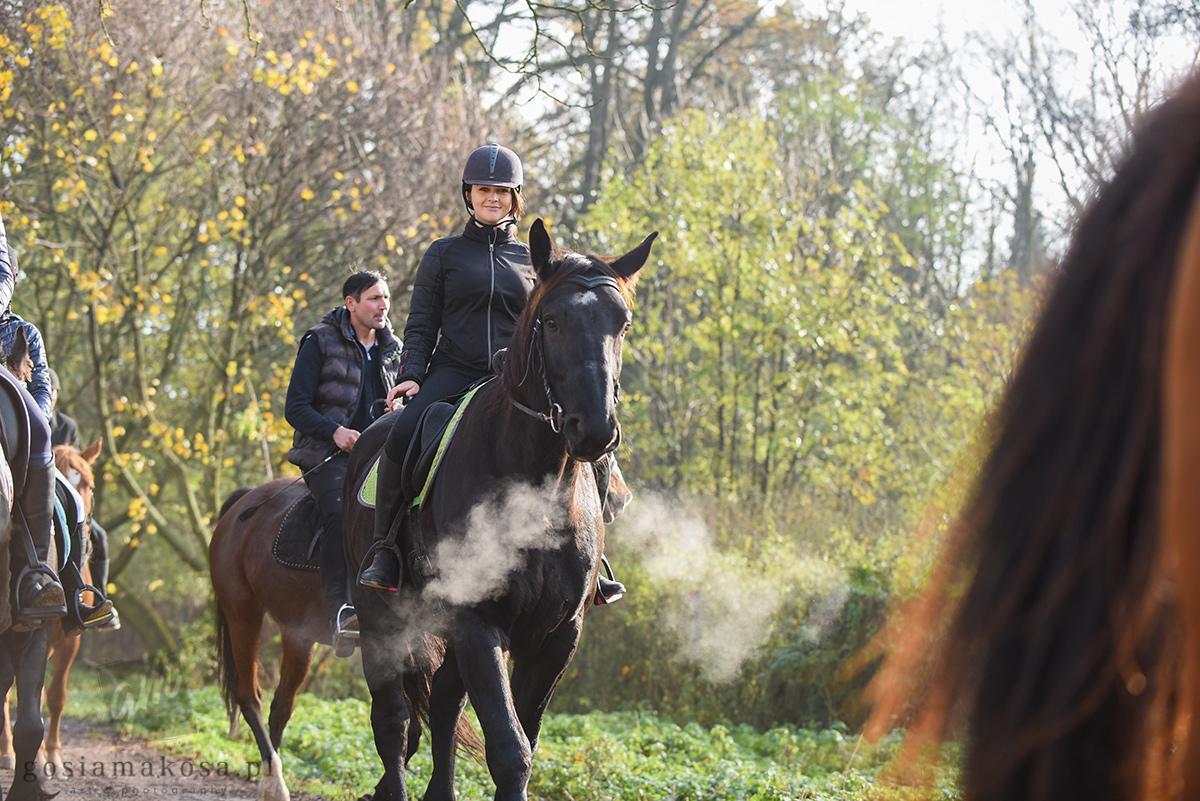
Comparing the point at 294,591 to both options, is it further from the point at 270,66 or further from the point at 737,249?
the point at 737,249

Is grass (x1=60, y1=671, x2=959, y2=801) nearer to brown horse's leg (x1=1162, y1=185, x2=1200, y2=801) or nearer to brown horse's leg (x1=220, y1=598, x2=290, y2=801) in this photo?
brown horse's leg (x1=220, y1=598, x2=290, y2=801)

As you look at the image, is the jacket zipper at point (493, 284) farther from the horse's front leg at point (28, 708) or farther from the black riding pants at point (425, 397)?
→ the horse's front leg at point (28, 708)

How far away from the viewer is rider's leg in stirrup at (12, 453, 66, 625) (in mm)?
7207

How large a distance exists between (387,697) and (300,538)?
2.45 metres

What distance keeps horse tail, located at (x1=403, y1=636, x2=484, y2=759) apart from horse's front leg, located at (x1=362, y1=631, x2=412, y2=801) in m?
0.09

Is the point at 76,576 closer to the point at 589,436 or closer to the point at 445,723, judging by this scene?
the point at 445,723

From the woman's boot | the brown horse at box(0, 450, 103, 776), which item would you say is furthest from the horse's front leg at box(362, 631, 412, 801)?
the brown horse at box(0, 450, 103, 776)

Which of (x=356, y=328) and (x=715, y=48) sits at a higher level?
(x=715, y=48)

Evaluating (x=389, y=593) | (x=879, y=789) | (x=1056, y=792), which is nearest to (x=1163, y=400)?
(x=1056, y=792)

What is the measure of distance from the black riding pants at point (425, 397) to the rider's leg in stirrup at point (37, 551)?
194 centimetres

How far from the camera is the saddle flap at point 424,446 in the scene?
6.66m

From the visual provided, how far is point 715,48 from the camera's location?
2616 centimetres

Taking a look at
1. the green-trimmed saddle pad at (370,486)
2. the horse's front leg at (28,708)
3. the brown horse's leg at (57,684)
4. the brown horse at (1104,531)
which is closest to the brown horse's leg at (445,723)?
the green-trimmed saddle pad at (370,486)

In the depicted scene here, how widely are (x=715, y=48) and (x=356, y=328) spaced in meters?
→ 18.3
